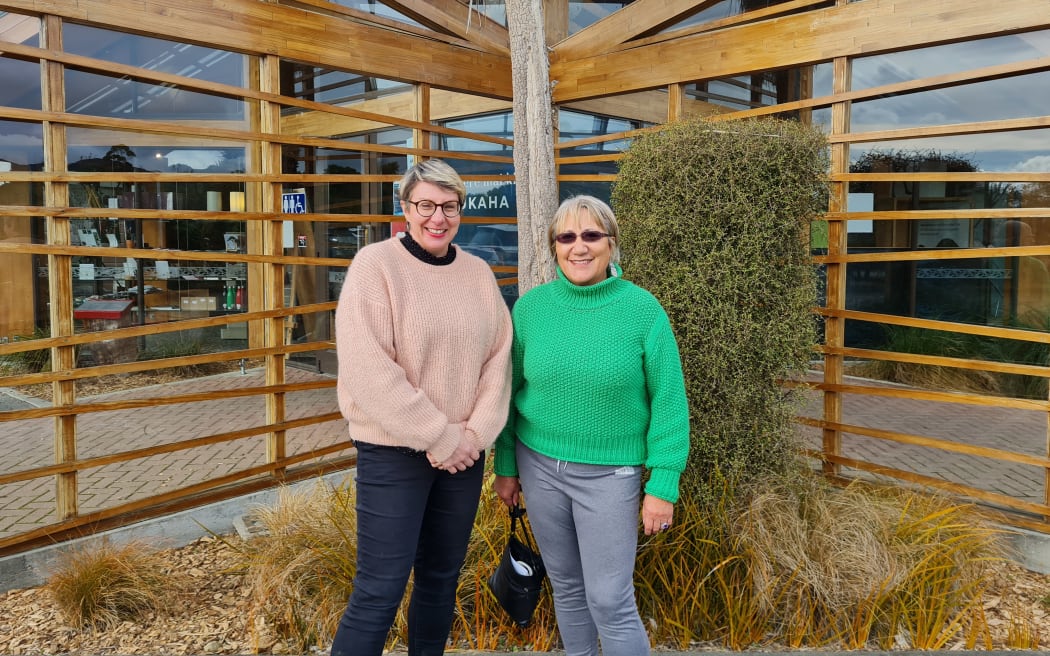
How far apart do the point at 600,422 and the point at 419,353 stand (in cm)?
63

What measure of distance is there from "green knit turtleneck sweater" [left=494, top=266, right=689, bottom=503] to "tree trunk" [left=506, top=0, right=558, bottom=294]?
6.37 ft

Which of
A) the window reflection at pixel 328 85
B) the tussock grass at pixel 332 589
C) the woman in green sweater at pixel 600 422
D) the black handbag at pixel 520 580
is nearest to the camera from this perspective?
the woman in green sweater at pixel 600 422

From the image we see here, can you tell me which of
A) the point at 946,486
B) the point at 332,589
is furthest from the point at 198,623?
the point at 946,486

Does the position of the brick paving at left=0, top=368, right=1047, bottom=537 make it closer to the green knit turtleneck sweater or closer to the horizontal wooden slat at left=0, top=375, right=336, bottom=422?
the horizontal wooden slat at left=0, top=375, right=336, bottom=422

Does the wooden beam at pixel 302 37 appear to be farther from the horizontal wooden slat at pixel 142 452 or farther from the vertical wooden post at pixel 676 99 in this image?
the horizontal wooden slat at pixel 142 452

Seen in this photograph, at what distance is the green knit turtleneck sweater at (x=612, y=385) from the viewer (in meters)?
2.51

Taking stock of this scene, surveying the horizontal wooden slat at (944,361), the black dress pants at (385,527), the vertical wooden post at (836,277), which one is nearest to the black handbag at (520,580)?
the black dress pants at (385,527)

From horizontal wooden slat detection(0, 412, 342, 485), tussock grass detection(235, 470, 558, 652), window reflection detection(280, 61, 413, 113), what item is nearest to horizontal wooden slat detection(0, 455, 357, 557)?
horizontal wooden slat detection(0, 412, 342, 485)

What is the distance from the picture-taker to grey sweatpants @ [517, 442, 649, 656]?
252 cm

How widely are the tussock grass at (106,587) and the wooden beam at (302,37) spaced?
9.70 feet

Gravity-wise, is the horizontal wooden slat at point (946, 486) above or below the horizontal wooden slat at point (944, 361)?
below

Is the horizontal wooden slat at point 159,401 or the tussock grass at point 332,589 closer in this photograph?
the tussock grass at point 332,589

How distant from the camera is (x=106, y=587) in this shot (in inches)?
150

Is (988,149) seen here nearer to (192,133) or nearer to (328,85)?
(328,85)
